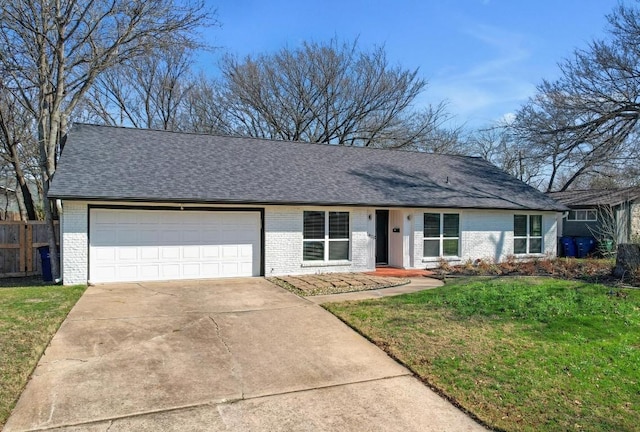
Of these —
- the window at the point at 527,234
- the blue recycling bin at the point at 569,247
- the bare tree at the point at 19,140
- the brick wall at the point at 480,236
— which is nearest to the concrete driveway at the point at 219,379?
the brick wall at the point at 480,236

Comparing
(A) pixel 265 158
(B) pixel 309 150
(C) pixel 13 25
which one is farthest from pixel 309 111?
(C) pixel 13 25

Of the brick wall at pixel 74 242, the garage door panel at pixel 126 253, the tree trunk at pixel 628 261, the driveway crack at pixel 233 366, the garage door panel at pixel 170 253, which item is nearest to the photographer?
the driveway crack at pixel 233 366

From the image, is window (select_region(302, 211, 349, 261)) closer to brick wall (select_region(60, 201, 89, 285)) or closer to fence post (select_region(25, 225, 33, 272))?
brick wall (select_region(60, 201, 89, 285))

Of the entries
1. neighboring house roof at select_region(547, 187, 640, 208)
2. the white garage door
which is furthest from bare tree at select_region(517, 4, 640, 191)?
the white garage door

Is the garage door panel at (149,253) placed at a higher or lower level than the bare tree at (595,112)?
lower

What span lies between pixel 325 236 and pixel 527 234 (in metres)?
8.96

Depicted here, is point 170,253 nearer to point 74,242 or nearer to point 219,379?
point 74,242

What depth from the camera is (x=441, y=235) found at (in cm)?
1587

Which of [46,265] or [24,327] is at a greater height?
[46,265]

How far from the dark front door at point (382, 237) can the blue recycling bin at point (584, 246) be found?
1047cm

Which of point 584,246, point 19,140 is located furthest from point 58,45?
point 584,246

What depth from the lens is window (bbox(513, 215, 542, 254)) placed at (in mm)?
17406

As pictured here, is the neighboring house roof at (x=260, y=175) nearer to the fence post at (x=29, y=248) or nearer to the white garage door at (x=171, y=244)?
the white garage door at (x=171, y=244)

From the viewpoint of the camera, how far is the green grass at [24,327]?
15.8 feet
